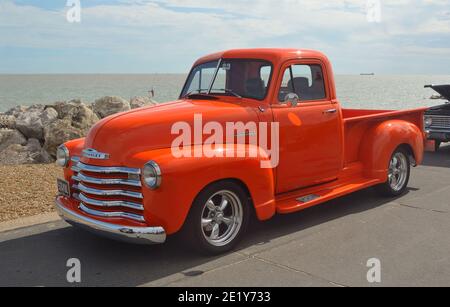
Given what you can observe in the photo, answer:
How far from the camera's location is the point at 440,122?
36.4ft

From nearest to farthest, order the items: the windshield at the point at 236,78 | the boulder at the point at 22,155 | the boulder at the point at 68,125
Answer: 1. the windshield at the point at 236,78
2. the boulder at the point at 22,155
3. the boulder at the point at 68,125

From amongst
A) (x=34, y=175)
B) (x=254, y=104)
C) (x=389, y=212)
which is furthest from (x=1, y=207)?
(x=389, y=212)

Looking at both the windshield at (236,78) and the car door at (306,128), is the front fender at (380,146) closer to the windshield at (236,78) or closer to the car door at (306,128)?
the car door at (306,128)

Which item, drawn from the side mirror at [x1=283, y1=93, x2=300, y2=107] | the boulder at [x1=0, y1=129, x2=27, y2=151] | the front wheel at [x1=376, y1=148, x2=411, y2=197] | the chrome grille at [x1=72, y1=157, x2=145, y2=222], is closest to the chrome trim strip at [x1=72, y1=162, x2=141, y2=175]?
the chrome grille at [x1=72, y1=157, x2=145, y2=222]

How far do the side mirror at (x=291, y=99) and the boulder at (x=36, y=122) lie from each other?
734cm

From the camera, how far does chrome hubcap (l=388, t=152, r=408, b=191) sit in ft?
23.1

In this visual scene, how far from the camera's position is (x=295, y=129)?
550 cm

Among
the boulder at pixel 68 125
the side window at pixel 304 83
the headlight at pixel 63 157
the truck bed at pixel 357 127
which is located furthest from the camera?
the boulder at pixel 68 125

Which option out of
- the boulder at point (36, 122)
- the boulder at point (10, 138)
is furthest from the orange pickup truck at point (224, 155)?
the boulder at point (10, 138)

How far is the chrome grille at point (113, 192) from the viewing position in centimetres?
434

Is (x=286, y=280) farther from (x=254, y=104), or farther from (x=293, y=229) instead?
(x=254, y=104)

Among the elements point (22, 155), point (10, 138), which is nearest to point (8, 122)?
point (10, 138)
